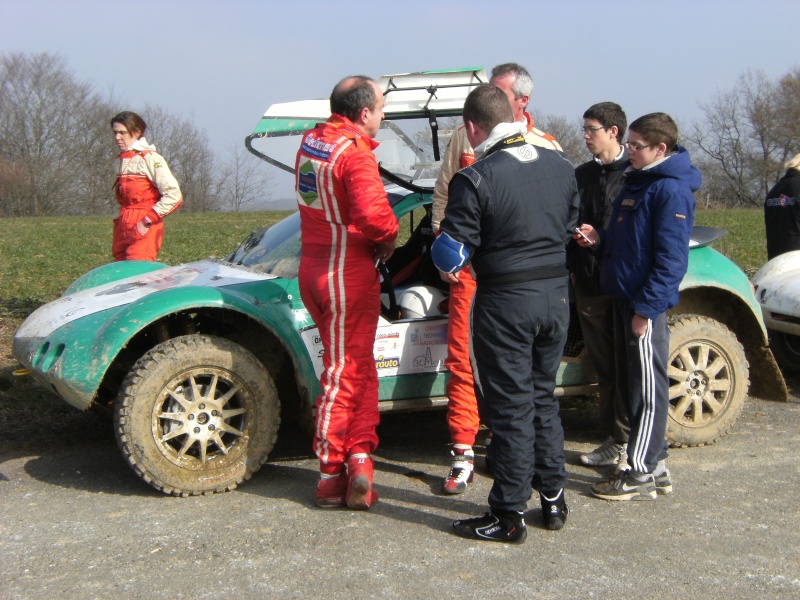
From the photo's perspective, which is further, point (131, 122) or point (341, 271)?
point (131, 122)

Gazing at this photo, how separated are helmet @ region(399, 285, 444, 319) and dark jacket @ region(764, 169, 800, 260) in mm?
4062

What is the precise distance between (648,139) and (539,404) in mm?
1451

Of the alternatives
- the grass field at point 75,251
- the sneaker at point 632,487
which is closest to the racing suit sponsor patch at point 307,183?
the sneaker at point 632,487

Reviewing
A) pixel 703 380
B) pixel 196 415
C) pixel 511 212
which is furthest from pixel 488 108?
pixel 703 380

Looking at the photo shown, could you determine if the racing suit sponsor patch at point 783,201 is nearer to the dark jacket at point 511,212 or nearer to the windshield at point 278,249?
the windshield at point 278,249

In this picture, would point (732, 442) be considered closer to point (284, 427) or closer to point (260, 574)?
point (284, 427)

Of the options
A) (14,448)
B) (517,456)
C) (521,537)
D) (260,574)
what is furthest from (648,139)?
(14,448)

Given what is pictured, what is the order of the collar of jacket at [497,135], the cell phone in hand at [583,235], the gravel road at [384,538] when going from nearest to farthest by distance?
1. the gravel road at [384,538]
2. the collar of jacket at [497,135]
3. the cell phone in hand at [583,235]

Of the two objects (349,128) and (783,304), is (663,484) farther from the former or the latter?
(783,304)

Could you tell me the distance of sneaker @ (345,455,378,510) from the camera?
427 cm

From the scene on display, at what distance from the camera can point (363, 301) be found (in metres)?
4.33

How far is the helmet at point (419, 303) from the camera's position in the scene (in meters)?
4.92

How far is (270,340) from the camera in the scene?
5105 mm

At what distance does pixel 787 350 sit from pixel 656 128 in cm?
359
